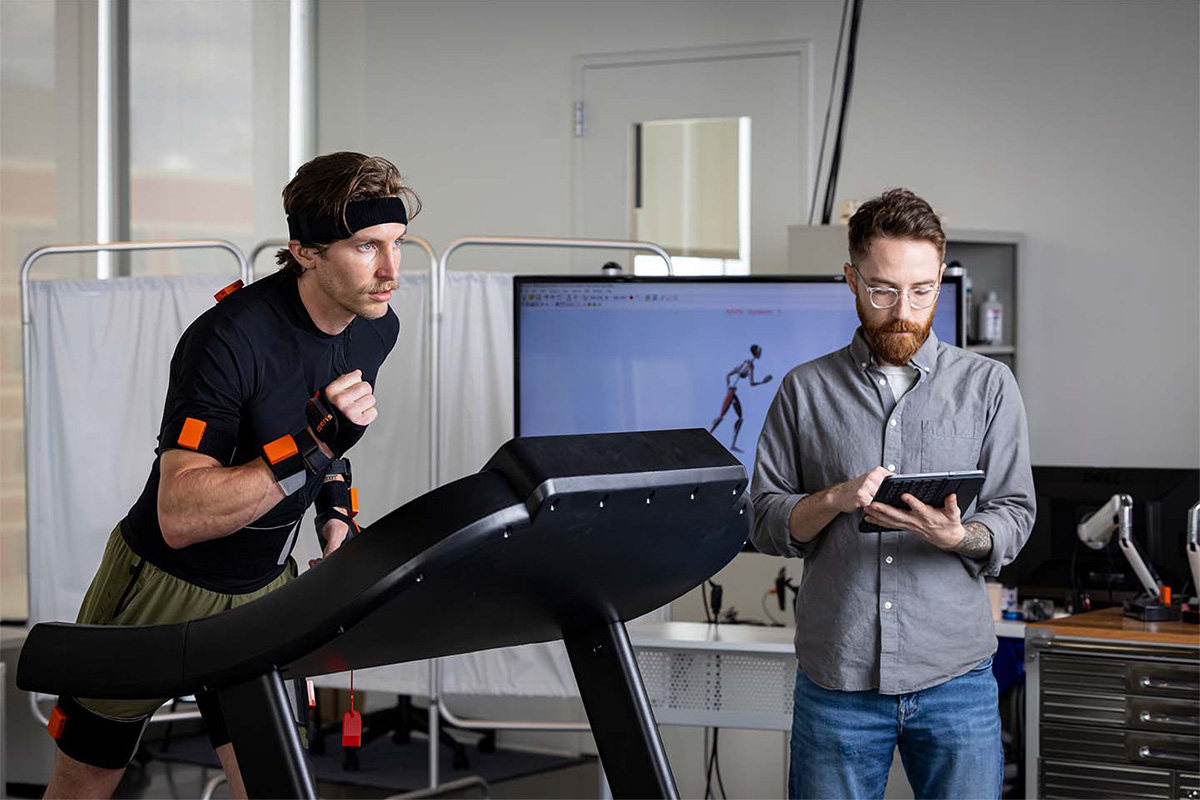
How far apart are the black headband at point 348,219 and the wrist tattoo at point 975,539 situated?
0.93 meters

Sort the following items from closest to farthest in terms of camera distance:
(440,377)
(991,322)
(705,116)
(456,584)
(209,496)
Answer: (456,584)
(209,496)
(440,377)
(991,322)
(705,116)

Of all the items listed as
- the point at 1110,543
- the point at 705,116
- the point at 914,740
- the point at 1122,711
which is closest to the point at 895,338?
the point at 914,740

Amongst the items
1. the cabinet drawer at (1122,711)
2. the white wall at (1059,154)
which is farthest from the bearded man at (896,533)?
the white wall at (1059,154)

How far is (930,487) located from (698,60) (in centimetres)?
332

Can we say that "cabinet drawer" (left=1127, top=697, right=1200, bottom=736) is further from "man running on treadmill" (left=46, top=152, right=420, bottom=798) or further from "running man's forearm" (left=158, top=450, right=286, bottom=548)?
"running man's forearm" (left=158, top=450, right=286, bottom=548)

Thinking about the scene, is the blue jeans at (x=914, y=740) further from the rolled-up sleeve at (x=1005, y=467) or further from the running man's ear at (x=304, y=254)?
the running man's ear at (x=304, y=254)

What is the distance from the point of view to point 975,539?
5.94 ft

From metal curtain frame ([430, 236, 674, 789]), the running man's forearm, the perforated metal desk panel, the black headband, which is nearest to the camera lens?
the running man's forearm

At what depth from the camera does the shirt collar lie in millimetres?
1893

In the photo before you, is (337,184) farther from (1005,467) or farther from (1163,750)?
(1163,750)

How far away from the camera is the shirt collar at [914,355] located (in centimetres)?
189

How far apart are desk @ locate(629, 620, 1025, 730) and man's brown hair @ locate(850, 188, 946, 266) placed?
1.19 meters

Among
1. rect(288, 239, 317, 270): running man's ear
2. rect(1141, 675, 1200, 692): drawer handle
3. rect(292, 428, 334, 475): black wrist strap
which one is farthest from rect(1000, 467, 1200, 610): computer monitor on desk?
rect(292, 428, 334, 475): black wrist strap

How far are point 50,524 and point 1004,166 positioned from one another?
333cm
